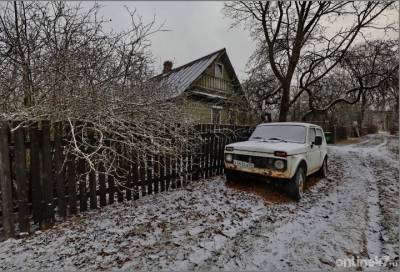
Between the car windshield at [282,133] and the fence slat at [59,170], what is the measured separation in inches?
170

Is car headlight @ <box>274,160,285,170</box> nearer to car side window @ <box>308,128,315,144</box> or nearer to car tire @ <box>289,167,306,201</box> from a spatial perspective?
car tire @ <box>289,167,306,201</box>

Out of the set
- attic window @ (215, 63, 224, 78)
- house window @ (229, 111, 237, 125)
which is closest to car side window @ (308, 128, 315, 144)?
house window @ (229, 111, 237, 125)

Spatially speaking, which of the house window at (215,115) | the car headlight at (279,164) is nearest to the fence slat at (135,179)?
the car headlight at (279,164)

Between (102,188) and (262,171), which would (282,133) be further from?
(102,188)

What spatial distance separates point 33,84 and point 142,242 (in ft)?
10.7

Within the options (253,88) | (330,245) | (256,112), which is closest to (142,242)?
(330,245)

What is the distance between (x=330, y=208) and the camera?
4254mm

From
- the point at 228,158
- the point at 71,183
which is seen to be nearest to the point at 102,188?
the point at 71,183

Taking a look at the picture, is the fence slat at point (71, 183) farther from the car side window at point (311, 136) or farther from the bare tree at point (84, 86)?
the car side window at point (311, 136)

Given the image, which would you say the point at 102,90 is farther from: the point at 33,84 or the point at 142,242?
the point at 142,242

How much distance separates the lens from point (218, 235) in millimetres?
3109

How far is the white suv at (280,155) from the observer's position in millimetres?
4402

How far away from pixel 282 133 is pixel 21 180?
527 centimetres

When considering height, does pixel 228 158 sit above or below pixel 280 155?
below
